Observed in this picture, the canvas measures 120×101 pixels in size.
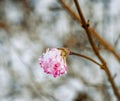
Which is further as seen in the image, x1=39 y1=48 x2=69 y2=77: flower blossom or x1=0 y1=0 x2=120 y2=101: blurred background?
x1=0 y1=0 x2=120 y2=101: blurred background

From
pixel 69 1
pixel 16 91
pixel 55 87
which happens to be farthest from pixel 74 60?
pixel 69 1

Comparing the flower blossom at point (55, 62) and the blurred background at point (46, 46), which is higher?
the blurred background at point (46, 46)

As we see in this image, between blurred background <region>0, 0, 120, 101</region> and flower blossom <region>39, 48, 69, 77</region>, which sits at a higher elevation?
blurred background <region>0, 0, 120, 101</region>

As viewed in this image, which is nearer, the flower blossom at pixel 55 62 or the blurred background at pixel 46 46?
the flower blossom at pixel 55 62

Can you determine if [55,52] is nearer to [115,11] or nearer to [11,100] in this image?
[11,100]
